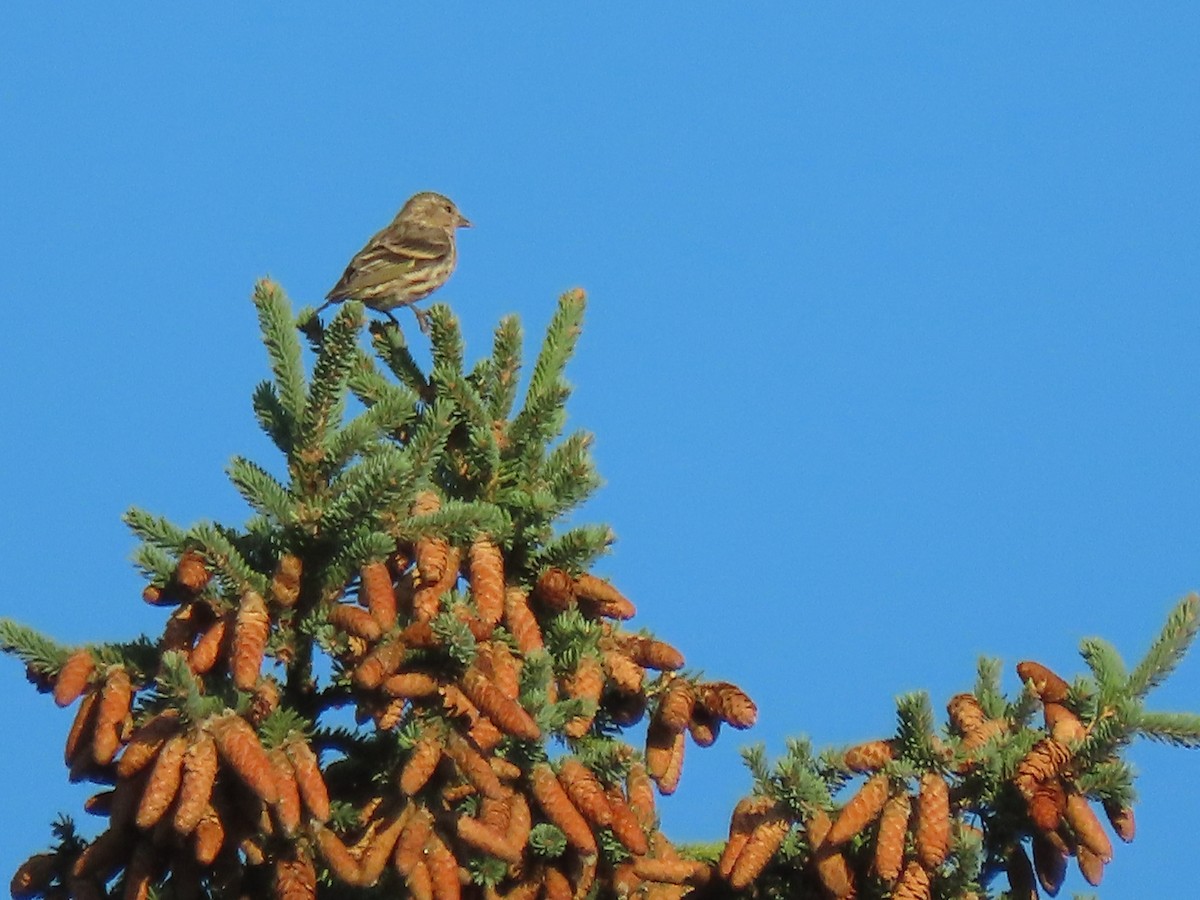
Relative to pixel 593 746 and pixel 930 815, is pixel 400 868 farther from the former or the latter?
pixel 930 815

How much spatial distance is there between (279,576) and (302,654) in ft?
0.57

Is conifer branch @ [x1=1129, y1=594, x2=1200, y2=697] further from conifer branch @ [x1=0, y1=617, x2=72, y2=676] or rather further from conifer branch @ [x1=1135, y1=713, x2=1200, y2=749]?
conifer branch @ [x1=0, y1=617, x2=72, y2=676]

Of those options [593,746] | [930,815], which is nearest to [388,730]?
[593,746]

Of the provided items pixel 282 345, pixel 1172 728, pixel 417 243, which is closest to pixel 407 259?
Result: pixel 417 243

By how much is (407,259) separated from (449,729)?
605 centimetres

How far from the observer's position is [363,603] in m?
3.33

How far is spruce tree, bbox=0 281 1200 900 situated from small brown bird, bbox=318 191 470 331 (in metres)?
4.11

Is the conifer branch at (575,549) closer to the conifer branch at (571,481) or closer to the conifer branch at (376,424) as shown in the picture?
the conifer branch at (571,481)

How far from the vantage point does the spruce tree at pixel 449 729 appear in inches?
122

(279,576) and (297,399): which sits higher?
(297,399)

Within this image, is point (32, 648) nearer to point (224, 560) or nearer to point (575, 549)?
point (224, 560)

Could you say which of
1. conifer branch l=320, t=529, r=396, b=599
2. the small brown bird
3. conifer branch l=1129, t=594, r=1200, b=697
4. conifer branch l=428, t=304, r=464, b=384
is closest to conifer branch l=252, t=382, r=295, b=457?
conifer branch l=320, t=529, r=396, b=599

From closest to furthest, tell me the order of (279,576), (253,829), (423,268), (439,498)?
(253,829) → (279,576) → (439,498) → (423,268)

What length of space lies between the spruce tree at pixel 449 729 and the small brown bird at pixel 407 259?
4.11 meters
